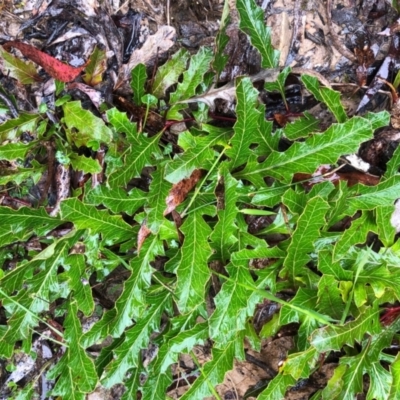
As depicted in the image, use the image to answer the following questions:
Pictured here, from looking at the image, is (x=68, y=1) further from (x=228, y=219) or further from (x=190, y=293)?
(x=190, y=293)

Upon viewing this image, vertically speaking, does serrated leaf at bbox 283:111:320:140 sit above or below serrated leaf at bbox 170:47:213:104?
below

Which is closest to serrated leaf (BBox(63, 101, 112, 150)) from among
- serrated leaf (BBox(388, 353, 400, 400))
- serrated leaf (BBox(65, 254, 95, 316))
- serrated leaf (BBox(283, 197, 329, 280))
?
serrated leaf (BBox(65, 254, 95, 316))

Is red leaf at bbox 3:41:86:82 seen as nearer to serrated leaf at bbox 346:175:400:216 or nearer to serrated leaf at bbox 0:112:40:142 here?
serrated leaf at bbox 0:112:40:142

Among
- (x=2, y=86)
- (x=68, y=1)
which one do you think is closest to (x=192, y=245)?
(x=2, y=86)

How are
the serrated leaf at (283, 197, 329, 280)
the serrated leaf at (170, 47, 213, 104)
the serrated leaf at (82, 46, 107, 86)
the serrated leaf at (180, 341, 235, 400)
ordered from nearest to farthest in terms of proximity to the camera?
1. the serrated leaf at (283, 197, 329, 280)
2. the serrated leaf at (180, 341, 235, 400)
3. the serrated leaf at (170, 47, 213, 104)
4. the serrated leaf at (82, 46, 107, 86)

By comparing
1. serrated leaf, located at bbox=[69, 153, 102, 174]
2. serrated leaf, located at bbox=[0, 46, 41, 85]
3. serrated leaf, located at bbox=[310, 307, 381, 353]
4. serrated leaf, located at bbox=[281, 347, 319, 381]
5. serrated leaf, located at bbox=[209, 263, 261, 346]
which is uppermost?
serrated leaf, located at bbox=[0, 46, 41, 85]

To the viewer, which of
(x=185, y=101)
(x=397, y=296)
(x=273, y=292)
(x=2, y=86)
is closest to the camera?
(x=397, y=296)

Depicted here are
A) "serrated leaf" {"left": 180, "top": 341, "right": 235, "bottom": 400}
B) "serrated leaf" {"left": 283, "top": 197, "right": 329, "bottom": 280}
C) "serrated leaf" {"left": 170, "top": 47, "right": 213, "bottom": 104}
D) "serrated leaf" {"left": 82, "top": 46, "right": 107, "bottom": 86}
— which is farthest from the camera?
"serrated leaf" {"left": 82, "top": 46, "right": 107, "bottom": 86}
